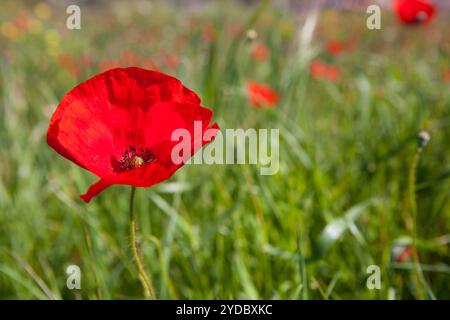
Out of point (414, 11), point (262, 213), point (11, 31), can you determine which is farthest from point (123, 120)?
point (11, 31)

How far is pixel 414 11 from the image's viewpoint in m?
1.64

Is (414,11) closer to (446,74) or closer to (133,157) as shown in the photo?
(446,74)

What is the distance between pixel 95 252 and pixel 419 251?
0.71m

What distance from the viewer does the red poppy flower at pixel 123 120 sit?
0.59 metres

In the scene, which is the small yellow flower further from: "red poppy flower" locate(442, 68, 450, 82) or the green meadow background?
"red poppy flower" locate(442, 68, 450, 82)

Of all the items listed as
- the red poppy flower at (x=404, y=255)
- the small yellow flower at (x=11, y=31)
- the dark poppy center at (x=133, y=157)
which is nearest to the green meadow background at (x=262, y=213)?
the red poppy flower at (x=404, y=255)

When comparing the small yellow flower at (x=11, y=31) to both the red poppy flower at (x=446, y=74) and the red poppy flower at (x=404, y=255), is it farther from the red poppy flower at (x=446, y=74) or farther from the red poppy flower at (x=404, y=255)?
the red poppy flower at (x=404, y=255)

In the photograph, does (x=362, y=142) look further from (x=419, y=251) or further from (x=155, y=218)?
(x=155, y=218)

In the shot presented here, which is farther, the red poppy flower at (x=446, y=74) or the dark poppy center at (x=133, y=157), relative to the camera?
the red poppy flower at (x=446, y=74)

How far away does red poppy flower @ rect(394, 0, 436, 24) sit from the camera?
5.26 ft

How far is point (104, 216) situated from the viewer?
134 cm

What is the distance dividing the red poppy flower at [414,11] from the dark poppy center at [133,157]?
1.21m

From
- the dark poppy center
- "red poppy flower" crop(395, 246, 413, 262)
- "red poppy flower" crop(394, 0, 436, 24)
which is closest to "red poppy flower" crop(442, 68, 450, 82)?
"red poppy flower" crop(394, 0, 436, 24)
